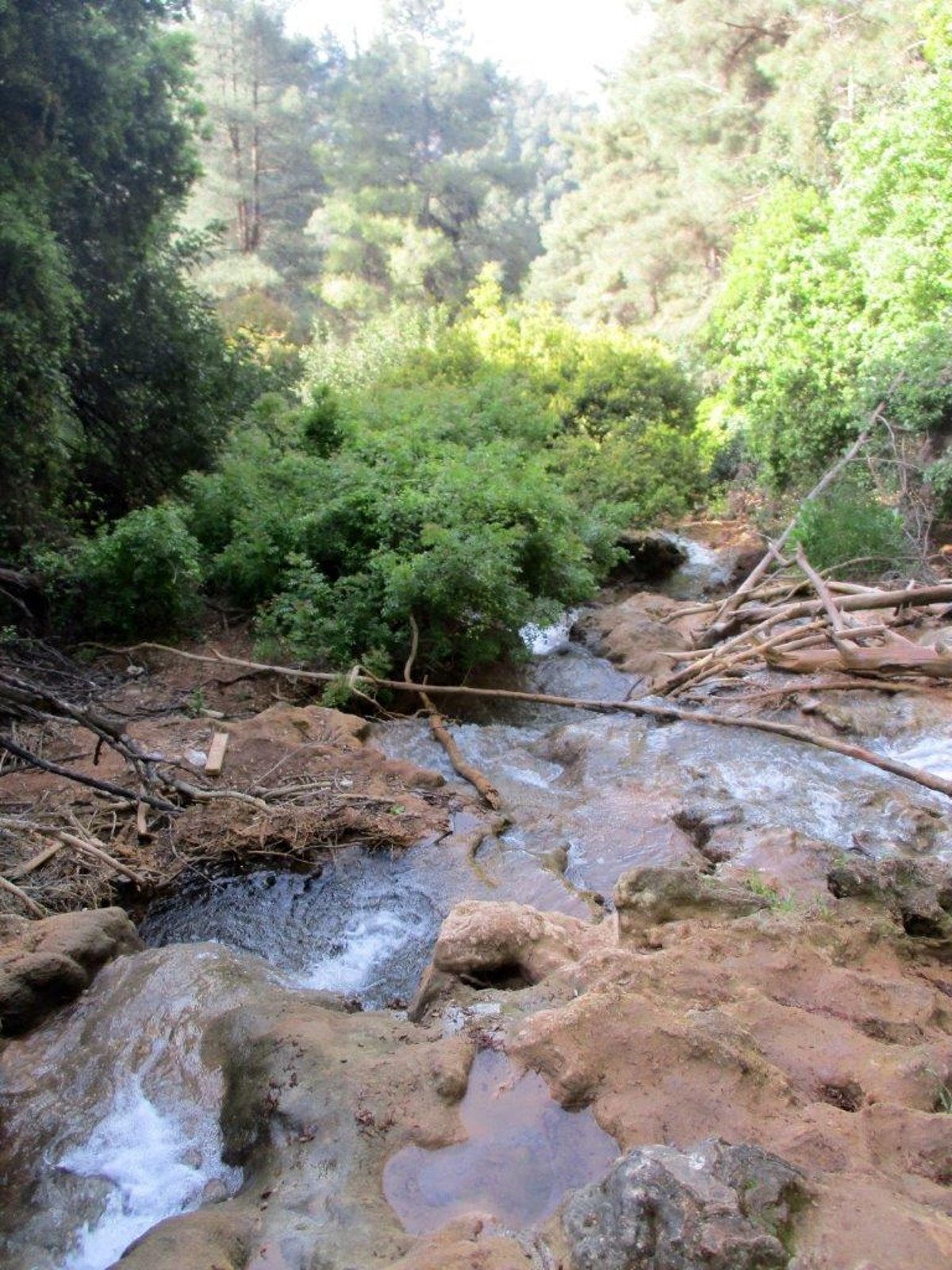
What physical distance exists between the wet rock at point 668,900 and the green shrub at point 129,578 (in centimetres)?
633

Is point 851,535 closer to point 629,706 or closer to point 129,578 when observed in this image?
point 629,706

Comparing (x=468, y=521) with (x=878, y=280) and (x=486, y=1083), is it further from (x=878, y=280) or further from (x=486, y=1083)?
(x=878, y=280)

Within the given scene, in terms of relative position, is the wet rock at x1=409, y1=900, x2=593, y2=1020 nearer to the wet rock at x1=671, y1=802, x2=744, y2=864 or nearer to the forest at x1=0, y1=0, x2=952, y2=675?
the wet rock at x1=671, y1=802, x2=744, y2=864

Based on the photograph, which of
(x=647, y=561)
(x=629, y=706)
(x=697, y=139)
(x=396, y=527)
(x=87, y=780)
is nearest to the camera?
(x=87, y=780)

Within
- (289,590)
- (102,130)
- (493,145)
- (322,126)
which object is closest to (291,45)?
(322,126)

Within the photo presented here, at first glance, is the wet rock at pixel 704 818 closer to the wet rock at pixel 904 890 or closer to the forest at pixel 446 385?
the wet rock at pixel 904 890

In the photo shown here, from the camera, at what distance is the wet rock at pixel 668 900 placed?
379 centimetres

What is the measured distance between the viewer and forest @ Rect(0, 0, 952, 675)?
28.8 ft

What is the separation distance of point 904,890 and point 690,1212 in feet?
8.95

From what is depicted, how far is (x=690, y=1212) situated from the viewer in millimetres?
1946

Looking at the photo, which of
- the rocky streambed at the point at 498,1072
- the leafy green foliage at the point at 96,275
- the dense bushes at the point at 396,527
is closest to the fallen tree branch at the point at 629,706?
the dense bushes at the point at 396,527

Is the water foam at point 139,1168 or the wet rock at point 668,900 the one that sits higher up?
the wet rock at point 668,900

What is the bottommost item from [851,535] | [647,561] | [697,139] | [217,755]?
[647,561]

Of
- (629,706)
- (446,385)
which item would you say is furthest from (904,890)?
(446,385)
